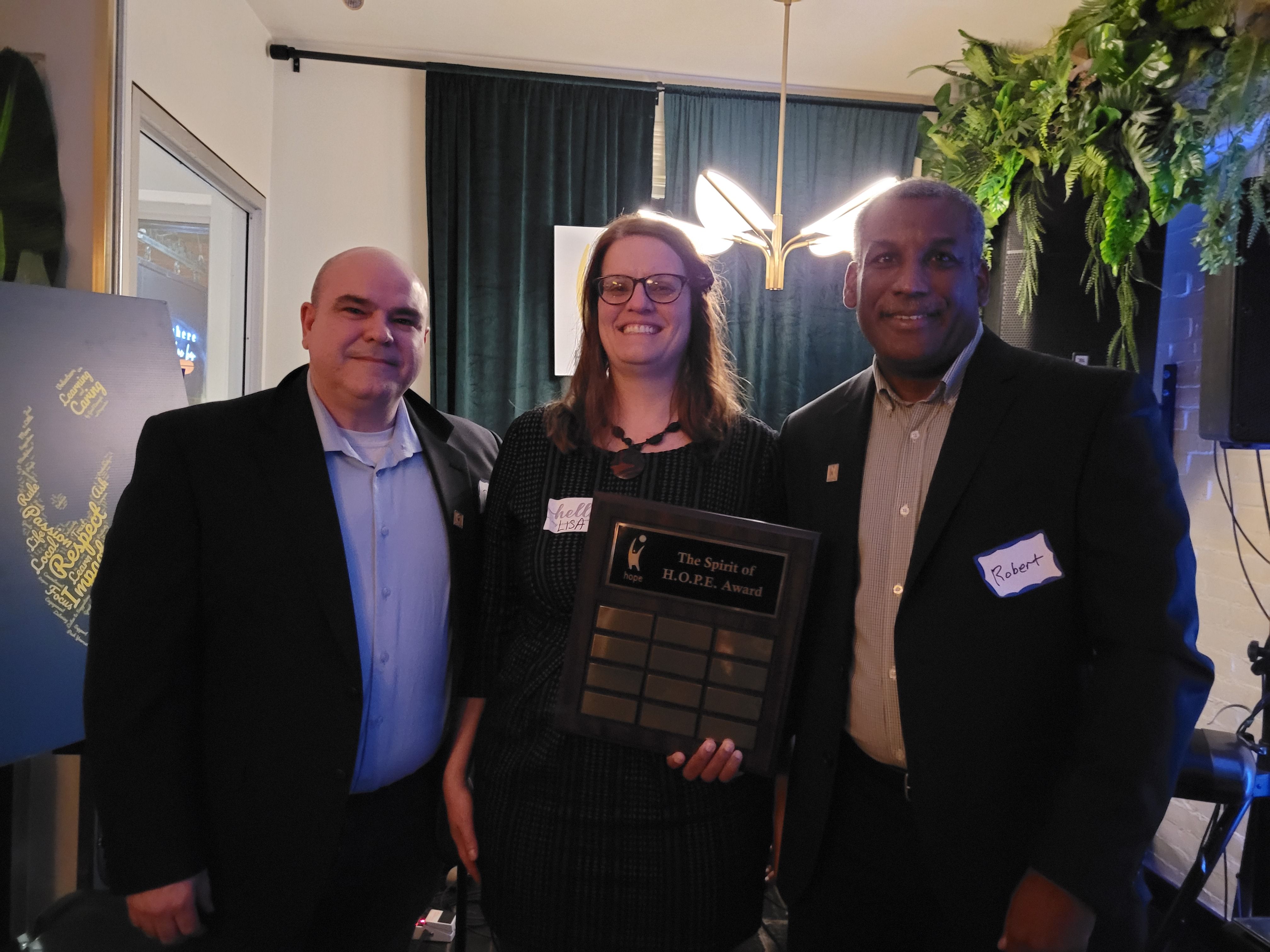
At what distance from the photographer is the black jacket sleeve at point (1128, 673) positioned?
113 cm

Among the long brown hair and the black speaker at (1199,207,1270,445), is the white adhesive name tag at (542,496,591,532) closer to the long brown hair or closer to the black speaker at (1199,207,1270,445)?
the long brown hair

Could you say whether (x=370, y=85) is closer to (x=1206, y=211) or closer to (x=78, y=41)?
(x=78, y=41)

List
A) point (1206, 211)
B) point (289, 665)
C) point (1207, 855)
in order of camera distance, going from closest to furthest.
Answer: point (289, 665), point (1207, 855), point (1206, 211)

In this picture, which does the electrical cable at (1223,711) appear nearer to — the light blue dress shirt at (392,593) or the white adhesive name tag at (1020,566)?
the white adhesive name tag at (1020,566)

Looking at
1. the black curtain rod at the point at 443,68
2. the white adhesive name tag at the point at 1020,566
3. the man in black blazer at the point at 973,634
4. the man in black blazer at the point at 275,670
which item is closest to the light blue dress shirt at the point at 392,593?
the man in black blazer at the point at 275,670

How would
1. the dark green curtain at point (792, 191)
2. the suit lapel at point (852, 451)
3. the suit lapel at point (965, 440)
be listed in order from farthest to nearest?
the dark green curtain at point (792, 191)
the suit lapel at point (852, 451)
the suit lapel at point (965, 440)

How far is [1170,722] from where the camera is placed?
3.76 ft

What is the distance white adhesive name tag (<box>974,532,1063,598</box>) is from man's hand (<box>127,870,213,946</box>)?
1.44 m

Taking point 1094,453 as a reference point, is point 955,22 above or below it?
above

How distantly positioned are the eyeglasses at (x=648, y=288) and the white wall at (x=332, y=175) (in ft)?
11.7

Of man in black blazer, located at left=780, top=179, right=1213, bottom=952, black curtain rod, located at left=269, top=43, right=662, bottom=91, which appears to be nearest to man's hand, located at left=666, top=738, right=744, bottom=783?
man in black blazer, located at left=780, top=179, right=1213, bottom=952

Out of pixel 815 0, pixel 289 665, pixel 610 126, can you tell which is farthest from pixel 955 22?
pixel 289 665

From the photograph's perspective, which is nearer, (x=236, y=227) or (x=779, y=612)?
(x=779, y=612)

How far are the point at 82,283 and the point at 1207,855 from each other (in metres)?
3.89
